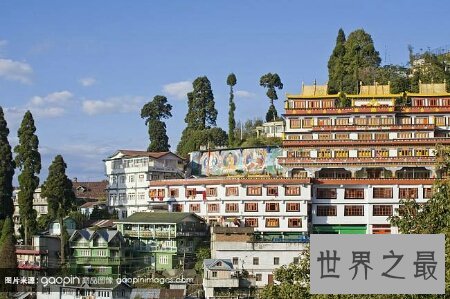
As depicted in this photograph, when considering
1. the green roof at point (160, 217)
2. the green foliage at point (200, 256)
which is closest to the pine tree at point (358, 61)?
the green roof at point (160, 217)

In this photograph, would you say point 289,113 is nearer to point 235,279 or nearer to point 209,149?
point 209,149

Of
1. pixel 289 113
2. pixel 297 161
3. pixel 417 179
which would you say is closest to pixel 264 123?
pixel 289 113

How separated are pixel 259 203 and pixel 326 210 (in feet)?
18.7

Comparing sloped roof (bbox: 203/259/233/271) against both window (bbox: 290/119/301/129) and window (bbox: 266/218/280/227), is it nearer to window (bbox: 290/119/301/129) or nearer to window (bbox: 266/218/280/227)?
window (bbox: 266/218/280/227)

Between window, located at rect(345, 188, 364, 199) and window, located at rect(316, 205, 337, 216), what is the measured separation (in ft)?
5.12

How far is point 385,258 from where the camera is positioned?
10.1 metres

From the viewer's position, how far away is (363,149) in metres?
65.9

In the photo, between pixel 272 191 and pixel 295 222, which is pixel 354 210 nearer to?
pixel 295 222

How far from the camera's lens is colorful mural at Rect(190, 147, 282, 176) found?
73.8 meters

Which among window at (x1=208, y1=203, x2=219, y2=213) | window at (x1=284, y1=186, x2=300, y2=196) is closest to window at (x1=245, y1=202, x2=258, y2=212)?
window at (x1=284, y1=186, x2=300, y2=196)

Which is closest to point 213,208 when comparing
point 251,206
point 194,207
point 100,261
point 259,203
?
point 194,207

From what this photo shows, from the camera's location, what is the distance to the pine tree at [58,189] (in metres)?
61.5

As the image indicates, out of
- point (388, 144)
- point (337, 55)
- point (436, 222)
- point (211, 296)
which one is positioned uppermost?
point (337, 55)

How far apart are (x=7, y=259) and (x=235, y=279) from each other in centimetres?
1808
